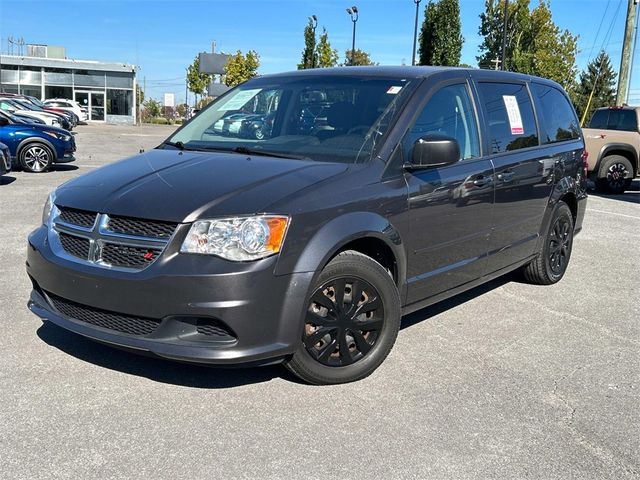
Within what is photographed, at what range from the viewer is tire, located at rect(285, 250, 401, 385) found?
3461mm

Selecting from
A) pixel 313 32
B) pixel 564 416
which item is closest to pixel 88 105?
pixel 313 32

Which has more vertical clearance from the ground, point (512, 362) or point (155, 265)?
point (155, 265)

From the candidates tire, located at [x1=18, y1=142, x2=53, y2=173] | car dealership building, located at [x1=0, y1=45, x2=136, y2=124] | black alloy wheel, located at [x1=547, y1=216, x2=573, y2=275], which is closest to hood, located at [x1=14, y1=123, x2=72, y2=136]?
tire, located at [x1=18, y1=142, x2=53, y2=173]

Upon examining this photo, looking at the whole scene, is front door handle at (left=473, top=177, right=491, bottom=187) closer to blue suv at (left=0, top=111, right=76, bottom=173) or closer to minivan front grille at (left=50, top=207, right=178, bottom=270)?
minivan front grille at (left=50, top=207, right=178, bottom=270)

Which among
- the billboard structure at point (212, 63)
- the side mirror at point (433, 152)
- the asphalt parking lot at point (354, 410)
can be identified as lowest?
the asphalt parking lot at point (354, 410)

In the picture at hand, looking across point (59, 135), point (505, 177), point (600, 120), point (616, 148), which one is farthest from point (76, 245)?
point (600, 120)

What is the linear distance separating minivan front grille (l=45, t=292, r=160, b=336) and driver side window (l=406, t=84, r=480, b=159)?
6.21 feet

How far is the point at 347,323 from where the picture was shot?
3.59 m

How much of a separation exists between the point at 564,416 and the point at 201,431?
1897mm

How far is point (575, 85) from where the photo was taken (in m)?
73.8

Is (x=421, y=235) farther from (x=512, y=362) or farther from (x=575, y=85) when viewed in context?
(x=575, y=85)

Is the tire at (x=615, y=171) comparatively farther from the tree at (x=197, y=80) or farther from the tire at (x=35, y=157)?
the tree at (x=197, y=80)

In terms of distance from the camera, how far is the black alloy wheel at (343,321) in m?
3.47

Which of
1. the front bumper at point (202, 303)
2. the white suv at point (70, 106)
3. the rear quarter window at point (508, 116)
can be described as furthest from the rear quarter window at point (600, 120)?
the white suv at point (70, 106)
